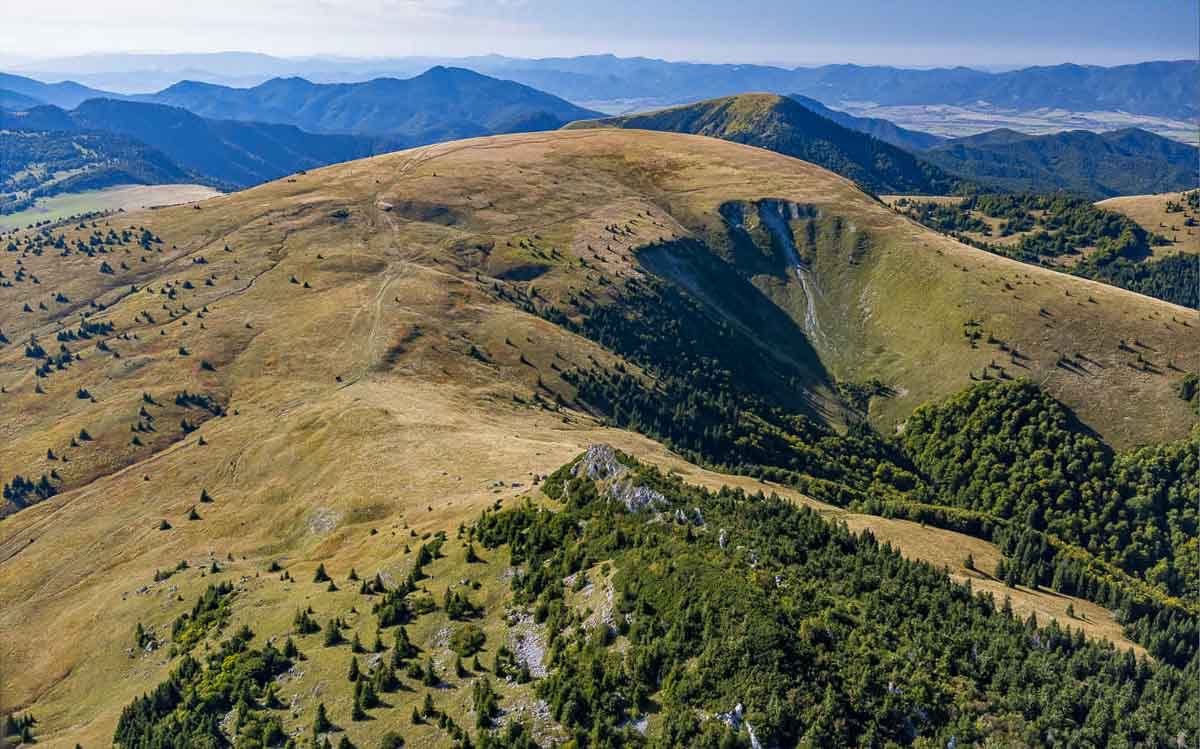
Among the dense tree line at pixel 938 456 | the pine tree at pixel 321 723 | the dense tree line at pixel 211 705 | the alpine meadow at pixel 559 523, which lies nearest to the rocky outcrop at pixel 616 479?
the alpine meadow at pixel 559 523

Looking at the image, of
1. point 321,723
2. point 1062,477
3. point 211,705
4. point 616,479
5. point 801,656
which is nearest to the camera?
point 801,656

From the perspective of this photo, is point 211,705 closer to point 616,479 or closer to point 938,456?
point 616,479

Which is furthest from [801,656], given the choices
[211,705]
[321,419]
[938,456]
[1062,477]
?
[938,456]

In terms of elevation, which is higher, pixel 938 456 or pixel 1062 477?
pixel 1062 477

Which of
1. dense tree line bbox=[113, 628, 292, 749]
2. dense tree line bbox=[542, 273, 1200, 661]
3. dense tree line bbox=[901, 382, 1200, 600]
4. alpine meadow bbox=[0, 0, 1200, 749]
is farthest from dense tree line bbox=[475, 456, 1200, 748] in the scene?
dense tree line bbox=[901, 382, 1200, 600]

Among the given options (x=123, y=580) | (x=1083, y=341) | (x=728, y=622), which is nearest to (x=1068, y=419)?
(x=1083, y=341)

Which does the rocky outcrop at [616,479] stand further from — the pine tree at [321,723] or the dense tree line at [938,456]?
the dense tree line at [938,456]

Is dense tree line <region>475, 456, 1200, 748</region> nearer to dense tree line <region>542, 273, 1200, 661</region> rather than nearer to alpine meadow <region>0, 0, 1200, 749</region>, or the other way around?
alpine meadow <region>0, 0, 1200, 749</region>

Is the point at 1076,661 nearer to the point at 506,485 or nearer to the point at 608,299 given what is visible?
the point at 506,485

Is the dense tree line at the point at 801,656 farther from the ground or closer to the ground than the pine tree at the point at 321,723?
farther from the ground

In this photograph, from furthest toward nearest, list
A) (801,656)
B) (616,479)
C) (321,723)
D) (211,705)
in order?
(616,479), (211,705), (321,723), (801,656)

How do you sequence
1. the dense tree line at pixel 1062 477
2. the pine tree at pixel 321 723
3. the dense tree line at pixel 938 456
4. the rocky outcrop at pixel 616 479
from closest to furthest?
the pine tree at pixel 321 723 < the rocky outcrop at pixel 616 479 < the dense tree line at pixel 938 456 < the dense tree line at pixel 1062 477
